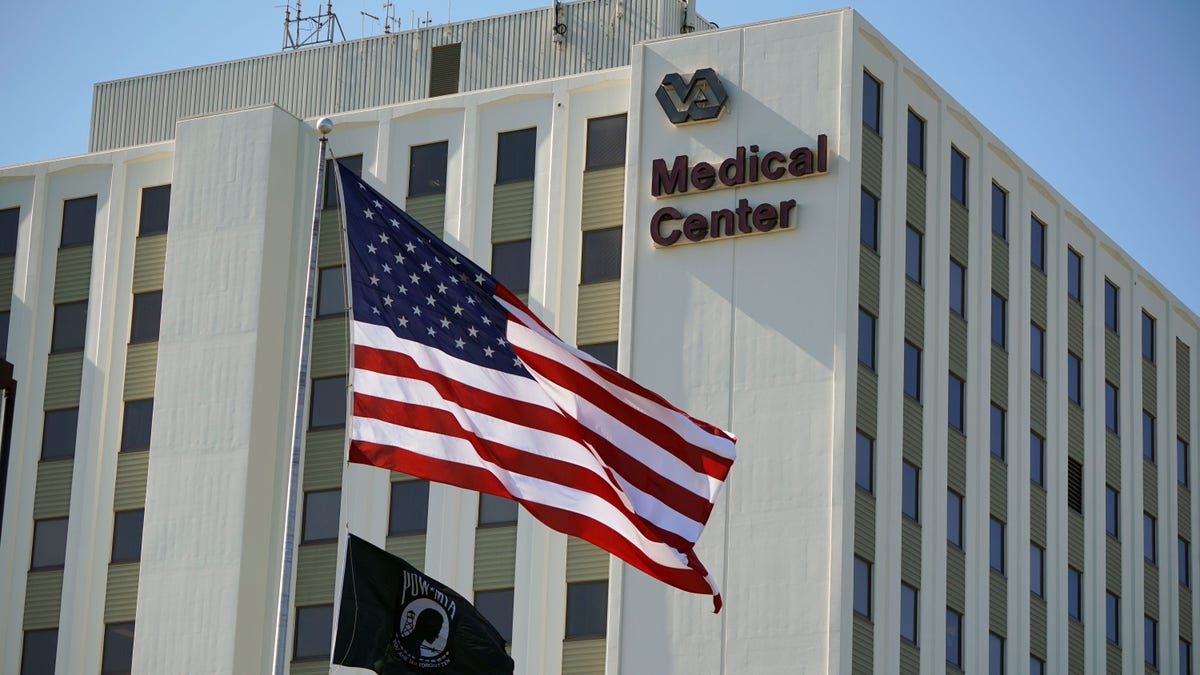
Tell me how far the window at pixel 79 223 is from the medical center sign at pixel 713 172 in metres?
18.3

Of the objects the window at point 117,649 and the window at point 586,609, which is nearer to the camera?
the window at point 586,609

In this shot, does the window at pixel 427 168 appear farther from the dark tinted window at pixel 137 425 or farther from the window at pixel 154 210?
the dark tinted window at pixel 137 425

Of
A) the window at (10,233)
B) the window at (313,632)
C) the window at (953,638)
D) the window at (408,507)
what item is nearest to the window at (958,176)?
the window at (953,638)

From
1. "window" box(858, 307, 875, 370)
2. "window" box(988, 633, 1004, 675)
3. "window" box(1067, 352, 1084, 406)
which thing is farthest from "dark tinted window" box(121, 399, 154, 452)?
"window" box(1067, 352, 1084, 406)

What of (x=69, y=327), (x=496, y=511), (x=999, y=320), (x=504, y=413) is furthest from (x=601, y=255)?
(x=504, y=413)

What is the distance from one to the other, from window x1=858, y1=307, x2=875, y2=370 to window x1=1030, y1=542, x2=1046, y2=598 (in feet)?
34.8

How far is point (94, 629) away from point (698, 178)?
20.8 meters

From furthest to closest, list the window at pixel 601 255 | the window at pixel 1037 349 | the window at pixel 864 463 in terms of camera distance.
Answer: the window at pixel 1037 349
the window at pixel 601 255
the window at pixel 864 463

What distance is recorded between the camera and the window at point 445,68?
219 feet

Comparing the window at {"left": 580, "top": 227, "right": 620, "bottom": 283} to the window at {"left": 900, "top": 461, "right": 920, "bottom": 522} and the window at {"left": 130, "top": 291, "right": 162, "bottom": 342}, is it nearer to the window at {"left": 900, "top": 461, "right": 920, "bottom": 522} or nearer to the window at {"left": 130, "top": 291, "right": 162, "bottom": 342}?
the window at {"left": 900, "top": 461, "right": 920, "bottom": 522}

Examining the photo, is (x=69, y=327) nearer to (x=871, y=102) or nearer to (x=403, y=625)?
(x=871, y=102)

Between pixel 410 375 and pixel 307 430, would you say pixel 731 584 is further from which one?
pixel 410 375

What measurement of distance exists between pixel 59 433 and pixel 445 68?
50.3ft

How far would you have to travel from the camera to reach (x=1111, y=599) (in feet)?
225
